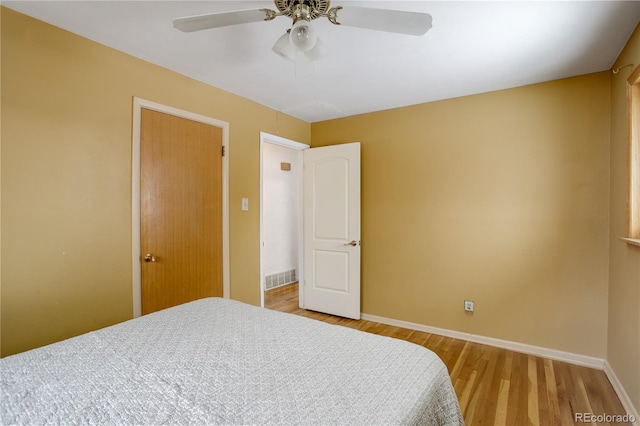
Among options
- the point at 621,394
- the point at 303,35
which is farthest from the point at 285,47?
the point at 621,394

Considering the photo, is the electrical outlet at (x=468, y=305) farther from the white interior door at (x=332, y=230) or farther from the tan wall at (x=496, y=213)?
the white interior door at (x=332, y=230)

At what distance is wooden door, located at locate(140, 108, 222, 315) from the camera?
7.16ft

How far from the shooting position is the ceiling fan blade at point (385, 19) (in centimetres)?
124

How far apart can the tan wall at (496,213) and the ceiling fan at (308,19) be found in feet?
6.03

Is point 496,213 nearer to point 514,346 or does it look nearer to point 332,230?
point 514,346

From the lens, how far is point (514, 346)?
104 inches

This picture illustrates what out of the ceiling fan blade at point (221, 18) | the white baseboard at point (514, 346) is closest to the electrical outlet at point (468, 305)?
the white baseboard at point (514, 346)

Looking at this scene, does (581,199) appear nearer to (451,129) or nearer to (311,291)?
(451,129)

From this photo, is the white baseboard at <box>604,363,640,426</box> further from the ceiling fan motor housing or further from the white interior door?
the ceiling fan motor housing

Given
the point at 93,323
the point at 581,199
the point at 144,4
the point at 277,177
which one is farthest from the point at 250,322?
the point at 277,177

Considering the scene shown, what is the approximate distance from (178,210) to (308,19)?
5.69 ft

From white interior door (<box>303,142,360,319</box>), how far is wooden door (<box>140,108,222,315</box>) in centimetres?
126

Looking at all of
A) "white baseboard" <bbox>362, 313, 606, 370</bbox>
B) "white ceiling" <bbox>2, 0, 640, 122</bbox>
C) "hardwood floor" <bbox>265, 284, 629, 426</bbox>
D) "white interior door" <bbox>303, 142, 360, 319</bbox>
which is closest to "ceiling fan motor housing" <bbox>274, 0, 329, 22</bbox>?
"white ceiling" <bbox>2, 0, 640, 122</bbox>

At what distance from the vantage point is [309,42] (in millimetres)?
1394
